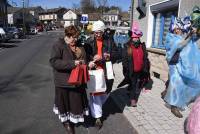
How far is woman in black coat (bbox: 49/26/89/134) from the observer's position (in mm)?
4695

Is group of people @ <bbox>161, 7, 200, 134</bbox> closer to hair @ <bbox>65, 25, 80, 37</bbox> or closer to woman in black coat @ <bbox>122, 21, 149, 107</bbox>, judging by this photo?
woman in black coat @ <bbox>122, 21, 149, 107</bbox>

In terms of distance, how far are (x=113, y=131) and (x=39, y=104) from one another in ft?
7.66

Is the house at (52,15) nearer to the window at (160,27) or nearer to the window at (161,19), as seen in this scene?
the window at (161,19)

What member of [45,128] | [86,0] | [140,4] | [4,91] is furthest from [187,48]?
[86,0]

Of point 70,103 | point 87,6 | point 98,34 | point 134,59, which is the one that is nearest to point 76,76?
point 70,103

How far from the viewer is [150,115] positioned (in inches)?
244

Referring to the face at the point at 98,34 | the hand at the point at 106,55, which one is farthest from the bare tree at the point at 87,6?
the hand at the point at 106,55

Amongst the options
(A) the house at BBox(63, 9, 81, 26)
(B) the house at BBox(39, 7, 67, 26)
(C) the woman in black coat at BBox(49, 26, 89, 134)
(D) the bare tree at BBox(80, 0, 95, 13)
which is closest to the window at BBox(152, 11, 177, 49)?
(A) the house at BBox(63, 9, 81, 26)

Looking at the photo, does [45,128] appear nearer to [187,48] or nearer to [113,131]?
[113,131]

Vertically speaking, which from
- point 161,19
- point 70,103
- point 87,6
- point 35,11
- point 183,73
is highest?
point 35,11

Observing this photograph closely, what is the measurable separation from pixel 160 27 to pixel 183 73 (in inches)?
231

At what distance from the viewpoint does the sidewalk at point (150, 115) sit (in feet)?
17.7

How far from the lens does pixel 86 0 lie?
8725 centimetres

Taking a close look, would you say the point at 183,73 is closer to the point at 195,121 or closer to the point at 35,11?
the point at 195,121
